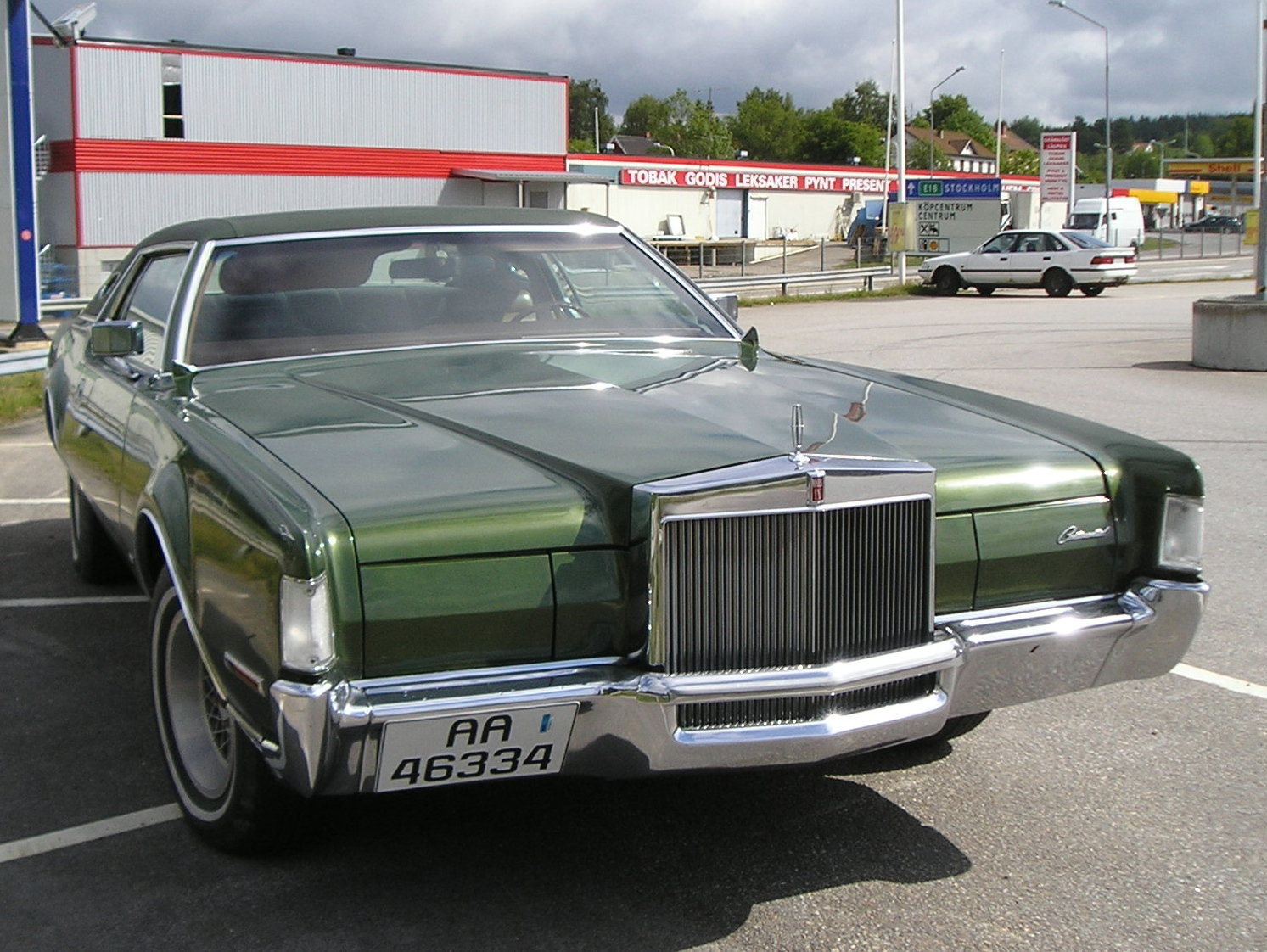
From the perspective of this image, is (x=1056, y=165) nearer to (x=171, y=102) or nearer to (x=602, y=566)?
(x=171, y=102)

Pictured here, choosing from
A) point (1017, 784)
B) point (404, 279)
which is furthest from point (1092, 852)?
point (404, 279)

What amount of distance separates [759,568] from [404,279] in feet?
7.35

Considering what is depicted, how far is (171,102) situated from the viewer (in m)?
40.4

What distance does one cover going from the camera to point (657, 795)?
3.79m

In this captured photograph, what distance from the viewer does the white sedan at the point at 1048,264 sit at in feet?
97.8

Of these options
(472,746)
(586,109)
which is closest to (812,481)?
(472,746)

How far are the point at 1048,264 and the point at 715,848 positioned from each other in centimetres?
2848

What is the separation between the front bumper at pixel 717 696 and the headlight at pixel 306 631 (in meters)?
0.05

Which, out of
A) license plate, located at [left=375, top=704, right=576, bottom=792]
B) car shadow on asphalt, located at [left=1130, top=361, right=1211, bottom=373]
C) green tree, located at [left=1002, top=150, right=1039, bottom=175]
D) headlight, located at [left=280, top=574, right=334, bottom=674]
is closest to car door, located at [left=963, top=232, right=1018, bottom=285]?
car shadow on asphalt, located at [left=1130, top=361, right=1211, bottom=373]

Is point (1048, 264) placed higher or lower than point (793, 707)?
higher

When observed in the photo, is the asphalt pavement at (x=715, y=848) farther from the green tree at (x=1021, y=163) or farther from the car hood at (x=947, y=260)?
the green tree at (x=1021, y=163)

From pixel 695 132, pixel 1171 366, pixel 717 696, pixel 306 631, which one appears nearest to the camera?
pixel 306 631

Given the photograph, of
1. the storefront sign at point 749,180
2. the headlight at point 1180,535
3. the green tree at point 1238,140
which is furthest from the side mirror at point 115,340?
the green tree at point 1238,140

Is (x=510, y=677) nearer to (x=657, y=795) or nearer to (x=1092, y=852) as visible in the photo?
(x=657, y=795)
